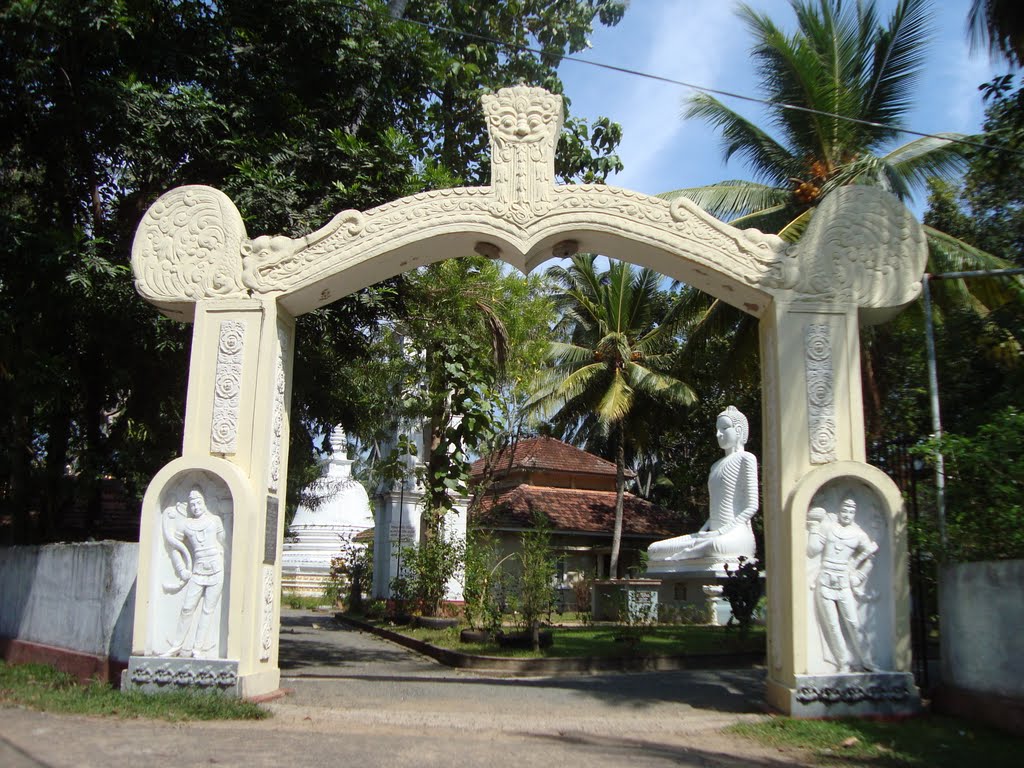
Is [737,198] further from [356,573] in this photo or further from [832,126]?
[356,573]

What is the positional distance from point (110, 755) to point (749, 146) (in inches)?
499

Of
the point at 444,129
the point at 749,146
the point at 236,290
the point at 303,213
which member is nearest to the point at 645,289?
the point at 749,146

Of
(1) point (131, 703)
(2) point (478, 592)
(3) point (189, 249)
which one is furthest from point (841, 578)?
(2) point (478, 592)

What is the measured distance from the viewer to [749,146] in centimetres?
1480

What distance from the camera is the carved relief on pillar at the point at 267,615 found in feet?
25.9

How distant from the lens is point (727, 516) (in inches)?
608

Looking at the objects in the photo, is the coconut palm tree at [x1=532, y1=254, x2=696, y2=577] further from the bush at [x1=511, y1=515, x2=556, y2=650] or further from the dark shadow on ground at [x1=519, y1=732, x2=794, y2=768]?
the dark shadow on ground at [x1=519, y1=732, x2=794, y2=768]

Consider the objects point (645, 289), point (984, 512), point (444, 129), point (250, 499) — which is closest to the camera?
point (984, 512)

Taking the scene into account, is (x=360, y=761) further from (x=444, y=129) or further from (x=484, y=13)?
(x=484, y=13)

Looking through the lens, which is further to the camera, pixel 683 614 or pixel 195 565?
pixel 683 614

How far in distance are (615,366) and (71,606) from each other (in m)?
16.8

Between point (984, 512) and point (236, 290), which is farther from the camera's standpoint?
point (236, 290)

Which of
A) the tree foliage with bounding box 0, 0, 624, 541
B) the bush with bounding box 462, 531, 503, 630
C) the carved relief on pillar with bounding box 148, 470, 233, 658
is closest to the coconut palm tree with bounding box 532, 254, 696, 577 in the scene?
the bush with bounding box 462, 531, 503, 630

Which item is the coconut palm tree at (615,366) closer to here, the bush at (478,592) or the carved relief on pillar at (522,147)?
the bush at (478,592)
